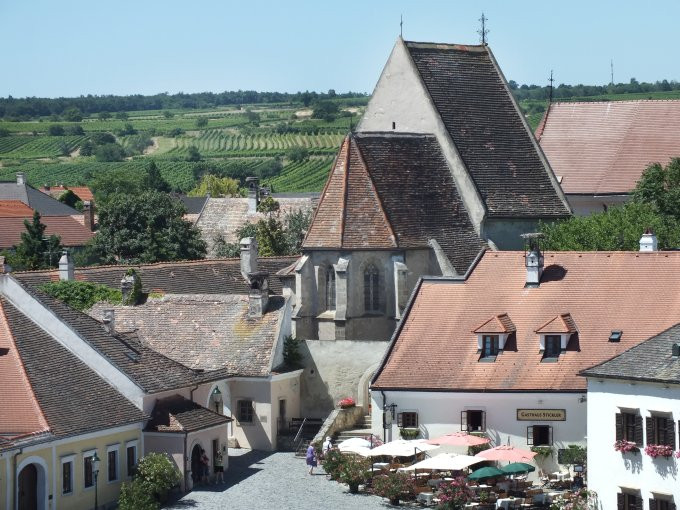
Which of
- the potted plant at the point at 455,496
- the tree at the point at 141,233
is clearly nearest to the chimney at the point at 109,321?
the potted plant at the point at 455,496

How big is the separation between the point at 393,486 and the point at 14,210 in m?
90.0

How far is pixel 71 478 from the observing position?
48.8 meters

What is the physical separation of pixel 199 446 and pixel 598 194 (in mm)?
32454

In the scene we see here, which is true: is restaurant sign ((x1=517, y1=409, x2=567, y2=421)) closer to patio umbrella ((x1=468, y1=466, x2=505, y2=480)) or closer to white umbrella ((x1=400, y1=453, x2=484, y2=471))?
white umbrella ((x1=400, y1=453, x2=484, y2=471))

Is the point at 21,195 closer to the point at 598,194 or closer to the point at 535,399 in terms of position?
the point at 598,194

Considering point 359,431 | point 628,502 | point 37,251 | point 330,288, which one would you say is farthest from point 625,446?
point 37,251

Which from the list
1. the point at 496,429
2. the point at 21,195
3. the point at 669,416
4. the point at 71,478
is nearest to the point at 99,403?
the point at 71,478

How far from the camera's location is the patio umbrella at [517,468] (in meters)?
49.2

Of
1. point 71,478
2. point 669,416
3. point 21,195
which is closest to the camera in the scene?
point 669,416

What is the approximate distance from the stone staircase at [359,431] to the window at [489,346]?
17.9 ft

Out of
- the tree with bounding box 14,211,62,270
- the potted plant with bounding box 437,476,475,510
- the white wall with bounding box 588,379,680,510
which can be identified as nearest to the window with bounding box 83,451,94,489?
the potted plant with bounding box 437,476,475,510

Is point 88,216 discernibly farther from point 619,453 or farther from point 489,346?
point 619,453

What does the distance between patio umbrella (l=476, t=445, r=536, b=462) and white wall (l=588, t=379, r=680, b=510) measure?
2424mm

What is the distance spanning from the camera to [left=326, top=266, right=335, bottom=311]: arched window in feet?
220
